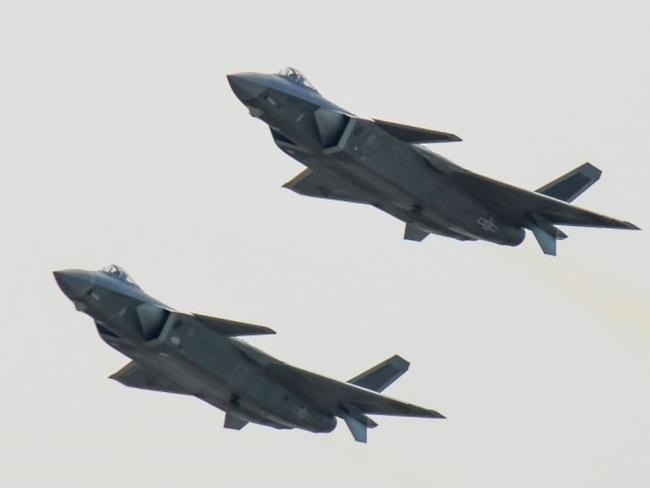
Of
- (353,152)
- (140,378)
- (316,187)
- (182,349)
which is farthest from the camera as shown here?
(140,378)

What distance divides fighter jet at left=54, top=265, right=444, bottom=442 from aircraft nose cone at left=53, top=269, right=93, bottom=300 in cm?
3

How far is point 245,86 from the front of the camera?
80.3 m

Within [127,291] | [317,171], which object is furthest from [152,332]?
[317,171]

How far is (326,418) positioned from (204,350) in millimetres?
6523

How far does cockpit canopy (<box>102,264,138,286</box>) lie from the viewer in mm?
84875

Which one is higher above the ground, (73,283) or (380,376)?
(73,283)

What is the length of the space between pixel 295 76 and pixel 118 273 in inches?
382

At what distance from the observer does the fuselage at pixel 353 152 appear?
80.9m

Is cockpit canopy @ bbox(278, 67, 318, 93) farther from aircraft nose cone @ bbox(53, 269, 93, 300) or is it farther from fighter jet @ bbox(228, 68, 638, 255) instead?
aircraft nose cone @ bbox(53, 269, 93, 300)

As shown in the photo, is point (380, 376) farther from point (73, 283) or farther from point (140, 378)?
point (73, 283)

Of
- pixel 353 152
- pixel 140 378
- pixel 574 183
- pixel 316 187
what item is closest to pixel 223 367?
pixel 140 378

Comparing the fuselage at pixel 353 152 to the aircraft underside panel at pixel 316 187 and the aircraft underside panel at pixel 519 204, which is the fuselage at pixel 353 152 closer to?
the aircraft underside panel at pixel 519 204

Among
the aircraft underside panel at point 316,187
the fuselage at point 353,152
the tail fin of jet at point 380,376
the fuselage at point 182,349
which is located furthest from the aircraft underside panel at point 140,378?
the fuselage at point 353,152

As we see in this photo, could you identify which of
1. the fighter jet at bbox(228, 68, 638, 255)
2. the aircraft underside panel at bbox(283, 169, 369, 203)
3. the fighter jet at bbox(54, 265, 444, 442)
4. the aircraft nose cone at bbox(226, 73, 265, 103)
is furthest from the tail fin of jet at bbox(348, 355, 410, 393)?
the aircraft nose cone at bbox(226, 73, 265, 103)
